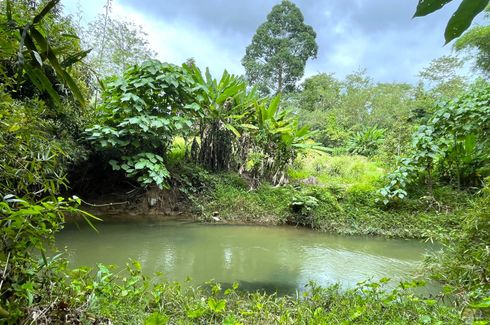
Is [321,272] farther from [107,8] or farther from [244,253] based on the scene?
[107,8]

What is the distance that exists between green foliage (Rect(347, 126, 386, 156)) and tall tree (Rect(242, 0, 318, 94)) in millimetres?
9196

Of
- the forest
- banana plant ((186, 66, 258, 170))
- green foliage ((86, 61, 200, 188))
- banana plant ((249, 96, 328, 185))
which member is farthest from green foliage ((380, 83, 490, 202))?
green foliage ((86, 61, 200, 188))

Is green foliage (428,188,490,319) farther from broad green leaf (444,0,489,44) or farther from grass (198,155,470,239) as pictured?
grass (198,155,470,239)

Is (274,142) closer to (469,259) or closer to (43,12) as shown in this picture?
(469,259)

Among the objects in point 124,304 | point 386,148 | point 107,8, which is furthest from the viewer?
point 107,8

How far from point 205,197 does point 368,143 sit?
8404 millimetres

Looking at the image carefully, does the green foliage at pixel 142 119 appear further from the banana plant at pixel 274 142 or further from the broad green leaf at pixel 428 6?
the broad green leaf at pixel 428 6

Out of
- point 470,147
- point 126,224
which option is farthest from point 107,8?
point 470,147

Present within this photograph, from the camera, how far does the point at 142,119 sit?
4.81 meters

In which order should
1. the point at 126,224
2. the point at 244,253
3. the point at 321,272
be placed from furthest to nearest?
the point at 126,224, the point at 244,253, the point at 321,272

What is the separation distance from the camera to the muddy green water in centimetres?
290

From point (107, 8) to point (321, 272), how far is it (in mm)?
11057

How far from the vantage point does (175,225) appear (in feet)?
15.5

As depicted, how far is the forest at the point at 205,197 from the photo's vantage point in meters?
1.08
